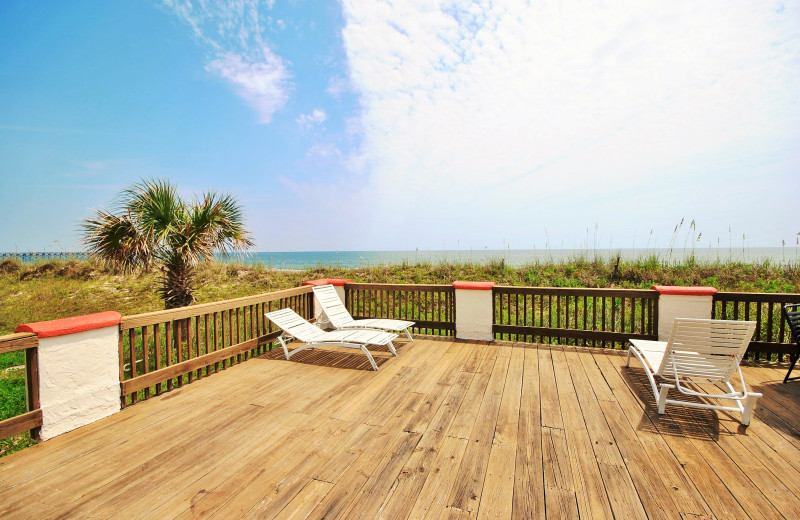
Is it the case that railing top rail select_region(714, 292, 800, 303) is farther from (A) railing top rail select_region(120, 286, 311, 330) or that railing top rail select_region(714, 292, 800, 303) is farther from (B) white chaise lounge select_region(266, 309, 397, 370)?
(A) railing top rail select_region(120, 286, 311, 330)

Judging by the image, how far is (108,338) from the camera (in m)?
2.49

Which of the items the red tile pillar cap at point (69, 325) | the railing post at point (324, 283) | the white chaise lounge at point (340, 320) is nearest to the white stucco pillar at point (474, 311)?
the white chaise lounge at point (340, 320)

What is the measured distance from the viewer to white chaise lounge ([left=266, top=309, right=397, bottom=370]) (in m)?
3.79

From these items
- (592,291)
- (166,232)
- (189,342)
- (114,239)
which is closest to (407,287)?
(592,291)

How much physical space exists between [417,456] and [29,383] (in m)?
2.58

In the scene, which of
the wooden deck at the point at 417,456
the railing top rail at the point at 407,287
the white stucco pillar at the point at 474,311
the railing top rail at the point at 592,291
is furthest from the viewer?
the railing top rail at the point at 407,287

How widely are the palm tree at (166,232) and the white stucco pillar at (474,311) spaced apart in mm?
3715

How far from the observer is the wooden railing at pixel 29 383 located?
198 cm

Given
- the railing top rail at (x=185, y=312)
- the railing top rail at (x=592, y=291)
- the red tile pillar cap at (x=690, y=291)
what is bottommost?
the railing top rail at (x=185, y=312)

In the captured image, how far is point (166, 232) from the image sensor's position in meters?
4.57

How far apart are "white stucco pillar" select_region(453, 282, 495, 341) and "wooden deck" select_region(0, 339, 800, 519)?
5.14 ft

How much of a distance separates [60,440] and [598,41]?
7.93 metres

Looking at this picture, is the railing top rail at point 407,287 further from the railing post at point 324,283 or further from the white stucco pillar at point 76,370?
the white stucco pillar at point 76,370

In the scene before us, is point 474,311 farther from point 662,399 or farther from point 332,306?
point 662,399
